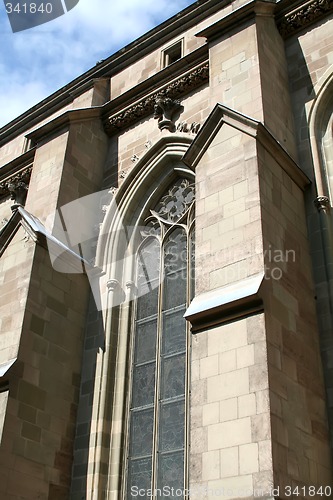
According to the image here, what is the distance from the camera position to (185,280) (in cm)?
966

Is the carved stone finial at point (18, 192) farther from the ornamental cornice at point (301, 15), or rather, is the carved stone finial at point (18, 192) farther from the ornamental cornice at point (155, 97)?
the ornamental cornice at point (301, 15)

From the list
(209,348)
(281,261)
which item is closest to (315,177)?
(281,261)

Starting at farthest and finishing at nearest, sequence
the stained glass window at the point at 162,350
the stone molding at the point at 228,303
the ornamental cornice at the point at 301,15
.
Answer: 1. the ornamental cornice at the point at 301,15
2. the stained glass window at the point at 162,350
3. the stone molding at the point at 228,303

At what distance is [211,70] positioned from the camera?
9984 mm

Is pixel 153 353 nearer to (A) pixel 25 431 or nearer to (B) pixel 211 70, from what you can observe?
(A) pixel 25 431

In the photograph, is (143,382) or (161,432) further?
(143,382)

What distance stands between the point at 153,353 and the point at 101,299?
1480 mm
